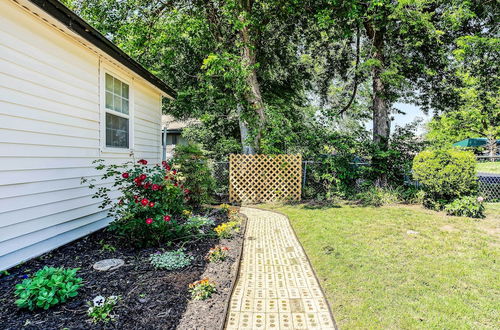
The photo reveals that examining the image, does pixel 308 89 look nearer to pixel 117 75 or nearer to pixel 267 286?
pixel 117 75

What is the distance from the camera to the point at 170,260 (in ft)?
10.8

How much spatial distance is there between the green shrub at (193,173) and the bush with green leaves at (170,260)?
125 inches

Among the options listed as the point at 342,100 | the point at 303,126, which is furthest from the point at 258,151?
the point at 342,100

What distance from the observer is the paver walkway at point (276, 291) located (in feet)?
7.68

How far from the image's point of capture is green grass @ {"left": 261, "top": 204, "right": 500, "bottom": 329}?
7.76ft

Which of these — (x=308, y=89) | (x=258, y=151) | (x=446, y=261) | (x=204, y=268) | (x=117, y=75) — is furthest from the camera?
(x=308, y=89)

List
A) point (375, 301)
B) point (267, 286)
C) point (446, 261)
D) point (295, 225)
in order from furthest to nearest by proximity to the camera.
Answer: point (295, 225) → point (446, 261) → point (267, 286) → point (375, 301)

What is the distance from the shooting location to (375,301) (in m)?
2.58

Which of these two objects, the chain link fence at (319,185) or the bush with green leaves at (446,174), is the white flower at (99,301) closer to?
the chain link fence at (319,185)

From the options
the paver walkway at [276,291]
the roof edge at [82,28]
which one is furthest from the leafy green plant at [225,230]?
the roof edge at [82,28]

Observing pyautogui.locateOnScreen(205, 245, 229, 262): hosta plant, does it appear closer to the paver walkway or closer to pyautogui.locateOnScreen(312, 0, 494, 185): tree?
the paver walkway

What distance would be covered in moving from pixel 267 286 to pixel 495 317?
2025mm

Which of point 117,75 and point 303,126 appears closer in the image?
point 117,75

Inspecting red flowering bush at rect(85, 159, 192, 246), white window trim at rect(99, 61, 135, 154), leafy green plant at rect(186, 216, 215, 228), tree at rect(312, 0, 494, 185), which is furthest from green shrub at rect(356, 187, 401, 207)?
white window trim at rect(99, 61, 135, 154)
